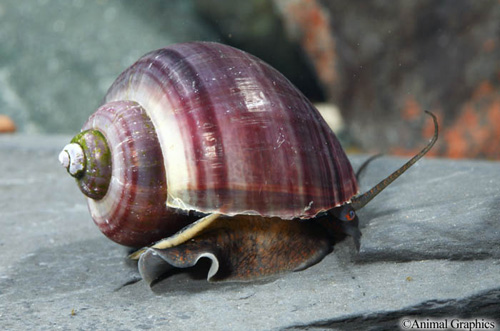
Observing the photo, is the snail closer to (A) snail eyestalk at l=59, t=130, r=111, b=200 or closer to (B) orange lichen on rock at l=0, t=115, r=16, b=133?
(A) snail eyestalk at l=59, t=130, r=111, b=200

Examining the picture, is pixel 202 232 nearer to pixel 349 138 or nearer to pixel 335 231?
pixel 335 231

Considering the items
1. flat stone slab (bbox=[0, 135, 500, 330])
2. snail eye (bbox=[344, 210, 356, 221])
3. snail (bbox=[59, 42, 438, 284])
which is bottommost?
flat stone slab (bbox=[0, 135, 500, 330])

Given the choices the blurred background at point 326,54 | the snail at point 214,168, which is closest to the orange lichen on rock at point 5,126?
the blurred background at point 326,54

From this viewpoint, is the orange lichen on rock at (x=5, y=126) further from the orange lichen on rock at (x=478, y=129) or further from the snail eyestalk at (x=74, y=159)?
the orange lichen on rock at (x=478, y=129)

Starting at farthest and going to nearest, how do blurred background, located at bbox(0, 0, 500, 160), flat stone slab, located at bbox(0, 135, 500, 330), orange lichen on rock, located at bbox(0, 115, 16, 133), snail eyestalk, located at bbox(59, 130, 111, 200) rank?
orange lichen on rock, located at bbox(0, 115, 16, 133) → blurred background, located at bbox(0, 0, 500, 160) → snail eyestalk, located at bbox(59, 130, 111, 200) → flat stone slab, located at bbox(0, 135, 500, 330)

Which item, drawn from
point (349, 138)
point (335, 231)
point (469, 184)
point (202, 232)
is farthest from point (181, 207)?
point (349, 138)

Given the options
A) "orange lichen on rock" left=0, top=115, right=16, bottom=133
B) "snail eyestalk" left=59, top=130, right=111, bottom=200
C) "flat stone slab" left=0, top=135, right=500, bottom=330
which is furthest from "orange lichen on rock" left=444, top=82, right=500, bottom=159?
"orange lichen on rock" left=0, top=115, right=16, bottom=133
